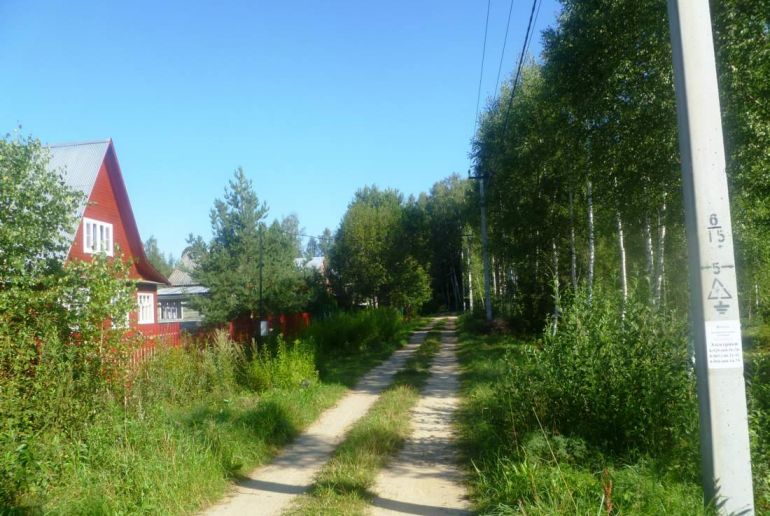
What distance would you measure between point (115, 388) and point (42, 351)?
1161mm

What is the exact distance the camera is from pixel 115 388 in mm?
7906

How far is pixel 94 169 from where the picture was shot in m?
20.1

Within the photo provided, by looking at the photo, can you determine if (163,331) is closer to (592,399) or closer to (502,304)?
(592,399)

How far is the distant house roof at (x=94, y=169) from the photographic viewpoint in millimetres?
19844

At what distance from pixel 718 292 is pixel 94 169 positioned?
2019 cm

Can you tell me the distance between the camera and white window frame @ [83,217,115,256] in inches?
762

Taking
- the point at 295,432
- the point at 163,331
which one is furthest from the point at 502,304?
the point at 295,432

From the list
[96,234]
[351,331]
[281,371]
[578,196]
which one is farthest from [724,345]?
[96,234]

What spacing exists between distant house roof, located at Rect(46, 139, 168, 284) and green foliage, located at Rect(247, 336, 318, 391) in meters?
9.20

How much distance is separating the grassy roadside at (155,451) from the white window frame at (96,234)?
33.4ft

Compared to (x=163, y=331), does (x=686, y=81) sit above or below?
above

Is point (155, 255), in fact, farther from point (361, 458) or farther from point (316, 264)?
point (361, 458)

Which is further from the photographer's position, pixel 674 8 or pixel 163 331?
pixel 163 331

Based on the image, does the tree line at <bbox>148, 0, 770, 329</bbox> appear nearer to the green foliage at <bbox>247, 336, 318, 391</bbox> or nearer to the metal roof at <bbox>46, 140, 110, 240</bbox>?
the green foliage at <bbox>247, 336, 318, 391</bbox>
